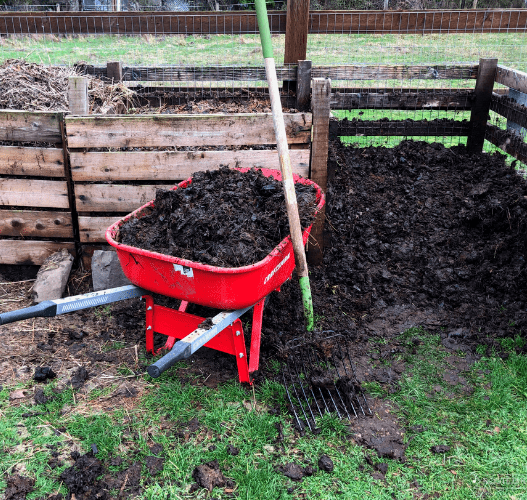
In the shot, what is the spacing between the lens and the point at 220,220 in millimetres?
3045

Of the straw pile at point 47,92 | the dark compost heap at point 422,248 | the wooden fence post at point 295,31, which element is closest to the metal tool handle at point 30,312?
the dark compost heap at point 422,248

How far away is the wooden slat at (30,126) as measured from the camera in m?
4.01

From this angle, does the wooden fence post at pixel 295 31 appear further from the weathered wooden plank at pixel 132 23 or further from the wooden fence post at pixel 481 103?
the wooden fence post at pixel 481 103

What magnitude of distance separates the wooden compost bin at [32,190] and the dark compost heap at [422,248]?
6.59 ft

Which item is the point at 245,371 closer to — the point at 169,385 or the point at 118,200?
the point at 169,385

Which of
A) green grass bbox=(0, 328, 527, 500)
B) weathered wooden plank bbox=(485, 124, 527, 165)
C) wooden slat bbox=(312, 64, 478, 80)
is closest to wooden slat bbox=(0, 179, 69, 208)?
green grass bbox=(0, 328, 527, 500)

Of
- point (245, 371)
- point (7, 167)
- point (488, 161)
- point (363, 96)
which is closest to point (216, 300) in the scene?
point (245, 371)

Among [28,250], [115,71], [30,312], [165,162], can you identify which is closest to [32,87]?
[115,71]

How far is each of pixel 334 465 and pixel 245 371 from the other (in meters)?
0.77

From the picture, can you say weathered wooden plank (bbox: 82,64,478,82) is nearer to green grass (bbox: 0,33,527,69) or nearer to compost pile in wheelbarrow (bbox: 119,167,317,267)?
compost pile in wheelbarrow (bbox: 119,167,317,267)

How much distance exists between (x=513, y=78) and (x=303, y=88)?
203 cm

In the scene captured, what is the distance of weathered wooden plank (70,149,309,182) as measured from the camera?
396cm

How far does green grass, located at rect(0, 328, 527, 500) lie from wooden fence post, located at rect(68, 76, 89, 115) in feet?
7.08

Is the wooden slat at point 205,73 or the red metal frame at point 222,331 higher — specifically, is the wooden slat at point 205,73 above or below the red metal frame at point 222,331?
above
